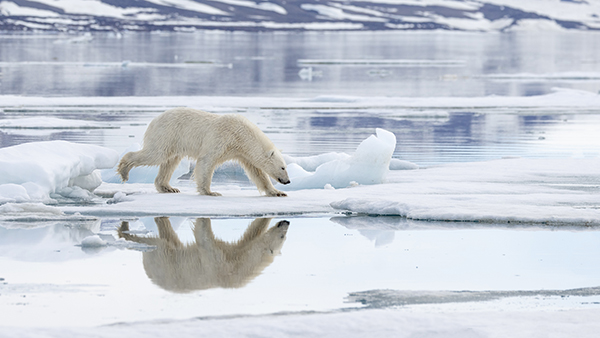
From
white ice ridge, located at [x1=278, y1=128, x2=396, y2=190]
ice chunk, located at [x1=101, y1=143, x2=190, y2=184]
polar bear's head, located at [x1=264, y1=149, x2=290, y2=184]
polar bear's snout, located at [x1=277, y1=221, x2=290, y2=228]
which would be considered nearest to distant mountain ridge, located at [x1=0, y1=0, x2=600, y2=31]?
ice chunk, located at [x1=101, y1=143, x2=190, y2=184]

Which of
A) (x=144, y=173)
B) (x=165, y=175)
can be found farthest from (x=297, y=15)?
(x=165, y=175)

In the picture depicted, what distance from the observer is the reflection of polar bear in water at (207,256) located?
4.97 m

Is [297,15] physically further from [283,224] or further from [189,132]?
[283,224]

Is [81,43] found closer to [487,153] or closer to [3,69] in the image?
[3,69]

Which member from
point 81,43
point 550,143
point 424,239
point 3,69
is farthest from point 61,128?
point 81,43

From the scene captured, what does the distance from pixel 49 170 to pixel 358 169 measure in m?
3.35

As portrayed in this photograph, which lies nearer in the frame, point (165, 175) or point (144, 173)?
point (165, 175)

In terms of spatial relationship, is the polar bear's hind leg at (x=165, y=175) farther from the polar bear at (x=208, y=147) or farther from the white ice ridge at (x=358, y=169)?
the white ice ridge at (x=358, y=169)

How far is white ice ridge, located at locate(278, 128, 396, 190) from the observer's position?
899 cm

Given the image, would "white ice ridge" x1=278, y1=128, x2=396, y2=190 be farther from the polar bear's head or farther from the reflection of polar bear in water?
the reflection of polar bear in water

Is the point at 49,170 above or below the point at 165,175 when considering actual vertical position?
above

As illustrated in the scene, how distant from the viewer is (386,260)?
559 centimetres

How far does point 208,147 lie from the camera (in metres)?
7.89

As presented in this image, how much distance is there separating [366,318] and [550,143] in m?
9.72
